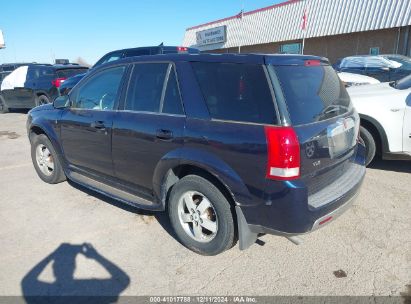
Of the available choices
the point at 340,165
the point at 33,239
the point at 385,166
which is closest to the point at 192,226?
the point at 340,165

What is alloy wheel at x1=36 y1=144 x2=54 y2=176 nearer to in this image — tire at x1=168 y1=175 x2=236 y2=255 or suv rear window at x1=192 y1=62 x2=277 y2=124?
tire at x1=168 y1=175 x2=236 y2=255

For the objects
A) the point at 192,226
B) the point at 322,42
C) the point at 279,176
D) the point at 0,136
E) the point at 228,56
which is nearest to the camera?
the point at 279,176

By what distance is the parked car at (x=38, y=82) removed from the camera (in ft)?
36.6

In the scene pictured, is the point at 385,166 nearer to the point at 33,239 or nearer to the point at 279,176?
the point at 279,176

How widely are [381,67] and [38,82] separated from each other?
11.2 m

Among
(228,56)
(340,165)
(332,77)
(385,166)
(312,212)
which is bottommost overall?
(385,166)

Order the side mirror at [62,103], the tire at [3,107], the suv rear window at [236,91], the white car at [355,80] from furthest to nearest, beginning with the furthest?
the tire at [3,107], the white car at [355,80], the side mirror at [62,103], the suv rear window at [236,91]

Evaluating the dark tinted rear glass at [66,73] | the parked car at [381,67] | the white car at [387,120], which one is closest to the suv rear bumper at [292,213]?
the white car at [387,120]

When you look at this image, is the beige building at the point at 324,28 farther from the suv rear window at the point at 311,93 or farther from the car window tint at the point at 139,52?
the suv rear window at the point at 311,93

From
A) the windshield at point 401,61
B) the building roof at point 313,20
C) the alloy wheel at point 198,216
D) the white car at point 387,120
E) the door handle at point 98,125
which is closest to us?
the alloy wheel at point 198,216

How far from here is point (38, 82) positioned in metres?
11.3

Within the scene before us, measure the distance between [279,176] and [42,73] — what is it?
11.1 metres

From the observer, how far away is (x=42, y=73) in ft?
37.3

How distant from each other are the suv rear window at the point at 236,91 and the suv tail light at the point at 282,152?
4.7 inches
